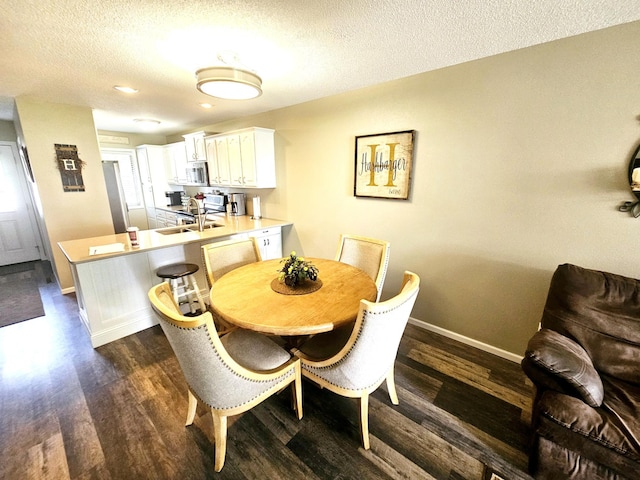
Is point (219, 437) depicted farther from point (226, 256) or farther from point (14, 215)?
point (14, 215)

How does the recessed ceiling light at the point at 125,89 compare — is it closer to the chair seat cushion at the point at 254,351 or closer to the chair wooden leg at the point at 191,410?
the chair seat cushion at the point at 254,351

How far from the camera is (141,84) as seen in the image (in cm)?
249

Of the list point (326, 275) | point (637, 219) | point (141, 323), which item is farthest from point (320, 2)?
point (141, 323)

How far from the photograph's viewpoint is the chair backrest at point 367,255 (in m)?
2.22

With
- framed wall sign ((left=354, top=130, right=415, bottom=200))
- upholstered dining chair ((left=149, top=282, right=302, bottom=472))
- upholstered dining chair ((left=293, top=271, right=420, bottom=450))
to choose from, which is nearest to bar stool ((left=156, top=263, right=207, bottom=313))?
upholstered dining chair ((left=149, top=282, right=302, bottom=472))

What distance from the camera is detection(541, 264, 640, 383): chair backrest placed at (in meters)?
1.44

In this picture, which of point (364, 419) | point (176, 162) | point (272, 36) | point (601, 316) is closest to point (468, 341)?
point (601, 316)

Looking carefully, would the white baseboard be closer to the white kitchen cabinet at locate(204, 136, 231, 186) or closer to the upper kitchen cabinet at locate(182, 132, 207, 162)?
the white kitchen cabinet at locate(204, 136, 231, 186)

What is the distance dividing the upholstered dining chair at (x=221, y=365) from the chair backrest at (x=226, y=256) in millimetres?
733

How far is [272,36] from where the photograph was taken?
166cm

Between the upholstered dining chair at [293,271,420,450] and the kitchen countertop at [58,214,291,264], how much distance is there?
1.83m

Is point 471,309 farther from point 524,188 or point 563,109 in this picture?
point 563,109

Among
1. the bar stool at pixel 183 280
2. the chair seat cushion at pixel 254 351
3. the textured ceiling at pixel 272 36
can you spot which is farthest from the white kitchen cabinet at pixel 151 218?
the chair seat cushion at pixel 254 351

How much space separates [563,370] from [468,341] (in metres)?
1.19
